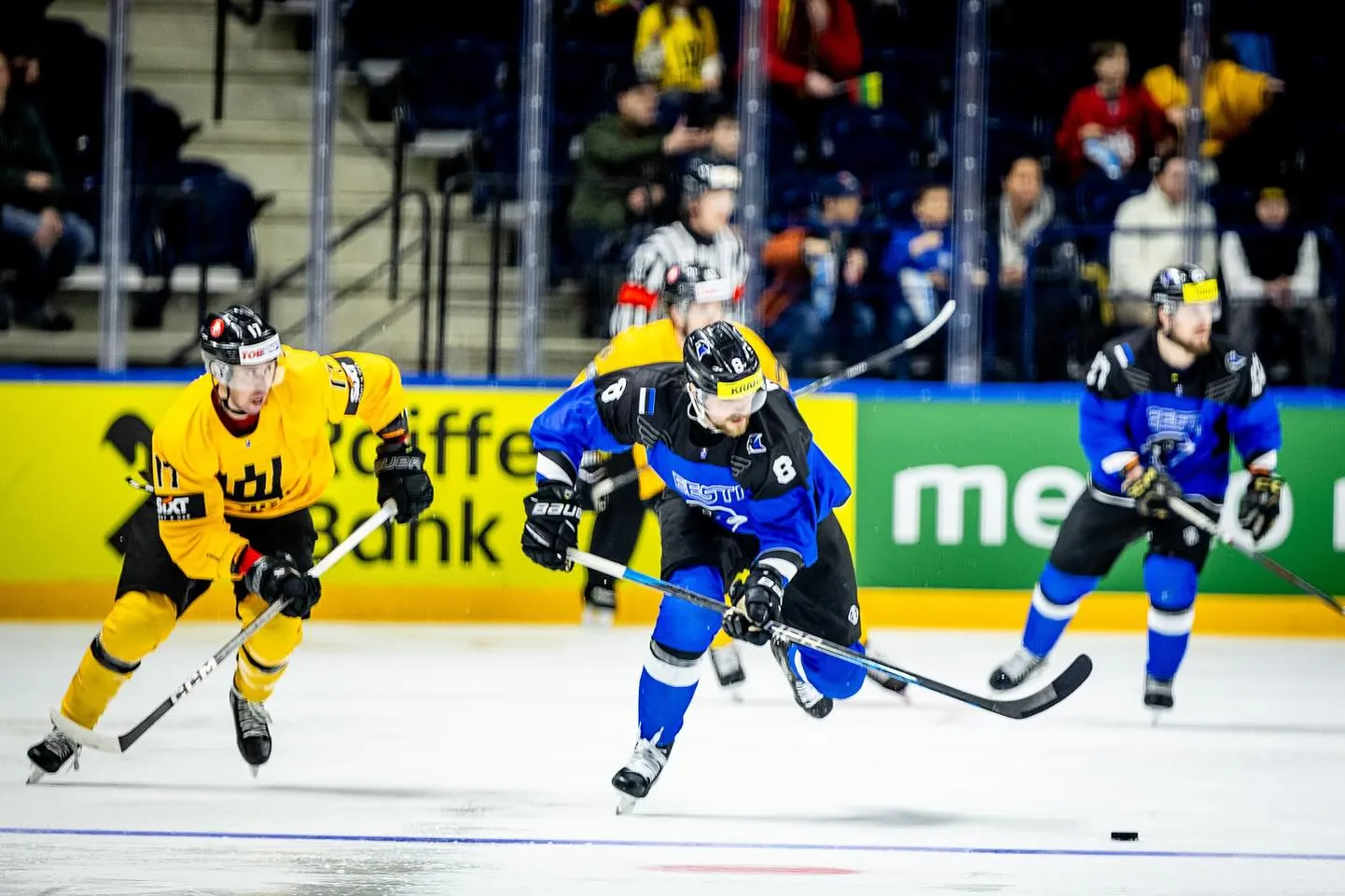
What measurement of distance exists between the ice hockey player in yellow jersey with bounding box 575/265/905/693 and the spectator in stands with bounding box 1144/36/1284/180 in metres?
2.59

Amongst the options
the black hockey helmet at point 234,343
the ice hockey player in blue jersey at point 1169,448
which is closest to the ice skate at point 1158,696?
the ice hockey player in blue jersey at point 1169,448

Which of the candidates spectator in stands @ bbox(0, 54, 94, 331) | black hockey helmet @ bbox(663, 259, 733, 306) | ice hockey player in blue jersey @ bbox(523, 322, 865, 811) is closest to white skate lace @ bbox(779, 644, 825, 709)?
ice hockey player in blue jersey @ bbox(523, 322, 865, 811)

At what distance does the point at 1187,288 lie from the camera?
241 inches

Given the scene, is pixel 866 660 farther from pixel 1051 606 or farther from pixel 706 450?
pixel 1051 606

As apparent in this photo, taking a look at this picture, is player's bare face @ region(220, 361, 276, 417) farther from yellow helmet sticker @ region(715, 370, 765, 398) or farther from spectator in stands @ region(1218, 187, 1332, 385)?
spectator in stands @ region(1218, 187, 1332, 385)

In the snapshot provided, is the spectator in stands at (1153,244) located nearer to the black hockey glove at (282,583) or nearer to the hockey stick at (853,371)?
the hockey stick at (853,371)

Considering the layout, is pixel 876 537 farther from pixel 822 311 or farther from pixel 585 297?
pixel 585 297

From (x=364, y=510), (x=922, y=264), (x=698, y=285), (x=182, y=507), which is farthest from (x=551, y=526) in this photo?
(x=922, y=264)

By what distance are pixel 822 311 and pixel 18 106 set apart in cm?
318

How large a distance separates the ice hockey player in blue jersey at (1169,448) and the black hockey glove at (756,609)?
1.98 metres

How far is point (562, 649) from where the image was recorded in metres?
7.43

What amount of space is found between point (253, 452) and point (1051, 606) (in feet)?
8.84

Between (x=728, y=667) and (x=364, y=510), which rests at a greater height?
(x=364, y=510)

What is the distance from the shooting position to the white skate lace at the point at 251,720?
5.04 m
